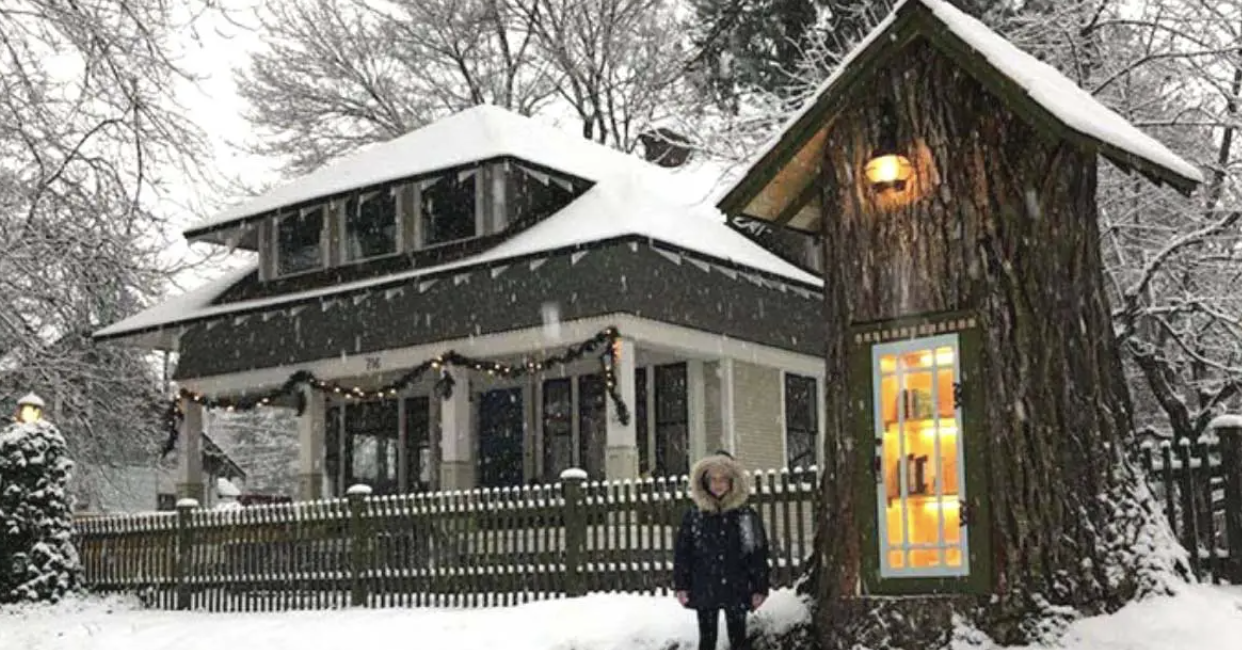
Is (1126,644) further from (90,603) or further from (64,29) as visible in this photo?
(90,603)

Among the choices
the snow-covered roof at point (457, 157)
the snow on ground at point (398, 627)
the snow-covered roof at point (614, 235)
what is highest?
the snow-covered roof at point (457, 157)

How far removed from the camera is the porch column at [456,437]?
794 inches

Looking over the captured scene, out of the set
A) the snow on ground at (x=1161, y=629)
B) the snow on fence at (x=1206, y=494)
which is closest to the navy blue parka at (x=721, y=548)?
the snow on ground at (x=1161, y=629)

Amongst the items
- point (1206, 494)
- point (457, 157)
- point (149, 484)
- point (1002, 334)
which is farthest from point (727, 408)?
point (149, 484)

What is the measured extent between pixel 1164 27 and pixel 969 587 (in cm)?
849

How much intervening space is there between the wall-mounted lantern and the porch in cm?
885

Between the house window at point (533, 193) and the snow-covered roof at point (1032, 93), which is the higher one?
the house window at point (533, 193)

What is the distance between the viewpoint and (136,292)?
520 inches

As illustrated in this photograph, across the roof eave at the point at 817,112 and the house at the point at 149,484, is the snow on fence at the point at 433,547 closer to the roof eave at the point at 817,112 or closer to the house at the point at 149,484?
the roof eave at the point at 817,112

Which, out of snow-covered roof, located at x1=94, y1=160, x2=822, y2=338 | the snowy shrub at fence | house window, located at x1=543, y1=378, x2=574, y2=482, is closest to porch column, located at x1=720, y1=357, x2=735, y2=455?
snow-covered roof, located at x1=94, y1=160, x2=822, y2=338

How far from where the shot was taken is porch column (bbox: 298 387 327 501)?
23.4 m

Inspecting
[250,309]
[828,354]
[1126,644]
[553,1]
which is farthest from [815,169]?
[553,1]

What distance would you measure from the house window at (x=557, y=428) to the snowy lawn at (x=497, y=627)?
6.96m

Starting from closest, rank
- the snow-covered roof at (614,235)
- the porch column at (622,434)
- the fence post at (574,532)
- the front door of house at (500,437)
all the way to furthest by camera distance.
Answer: the fence post at (574,532) → the porch column at (622,434) → the snow-covered roof at (614,235) → the front door of house at (500,437)
